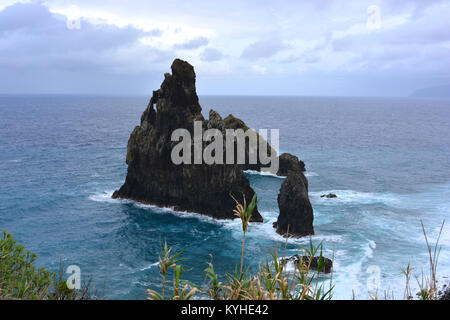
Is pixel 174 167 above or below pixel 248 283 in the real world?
below

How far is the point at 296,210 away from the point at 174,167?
2282 centimetres

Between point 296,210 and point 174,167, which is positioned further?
point 174,167

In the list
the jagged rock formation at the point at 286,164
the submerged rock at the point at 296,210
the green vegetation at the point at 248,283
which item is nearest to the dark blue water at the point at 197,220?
the submerged rock at the point at 296,210

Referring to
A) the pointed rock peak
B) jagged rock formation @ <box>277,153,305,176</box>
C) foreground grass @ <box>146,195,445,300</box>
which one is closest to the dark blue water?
jagged rock formation @ <box>277,153,305,176</box>

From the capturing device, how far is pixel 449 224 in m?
55.0

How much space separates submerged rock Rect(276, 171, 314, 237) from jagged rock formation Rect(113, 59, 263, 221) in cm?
886

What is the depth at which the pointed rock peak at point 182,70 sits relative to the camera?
6494cm

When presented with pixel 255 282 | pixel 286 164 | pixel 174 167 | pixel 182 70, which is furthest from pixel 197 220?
pixel 255 282

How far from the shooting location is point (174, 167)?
63.8 meters

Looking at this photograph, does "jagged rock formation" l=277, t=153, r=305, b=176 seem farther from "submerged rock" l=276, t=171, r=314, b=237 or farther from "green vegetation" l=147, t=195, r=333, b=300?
"green vegetation" l=147, t=195, r=333, b=300

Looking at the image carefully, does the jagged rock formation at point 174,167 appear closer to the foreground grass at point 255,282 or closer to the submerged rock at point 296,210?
the submerged rock at point 296,210

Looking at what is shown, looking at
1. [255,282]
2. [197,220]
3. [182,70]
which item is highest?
[182,70]

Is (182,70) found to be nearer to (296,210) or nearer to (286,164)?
(296,210)
